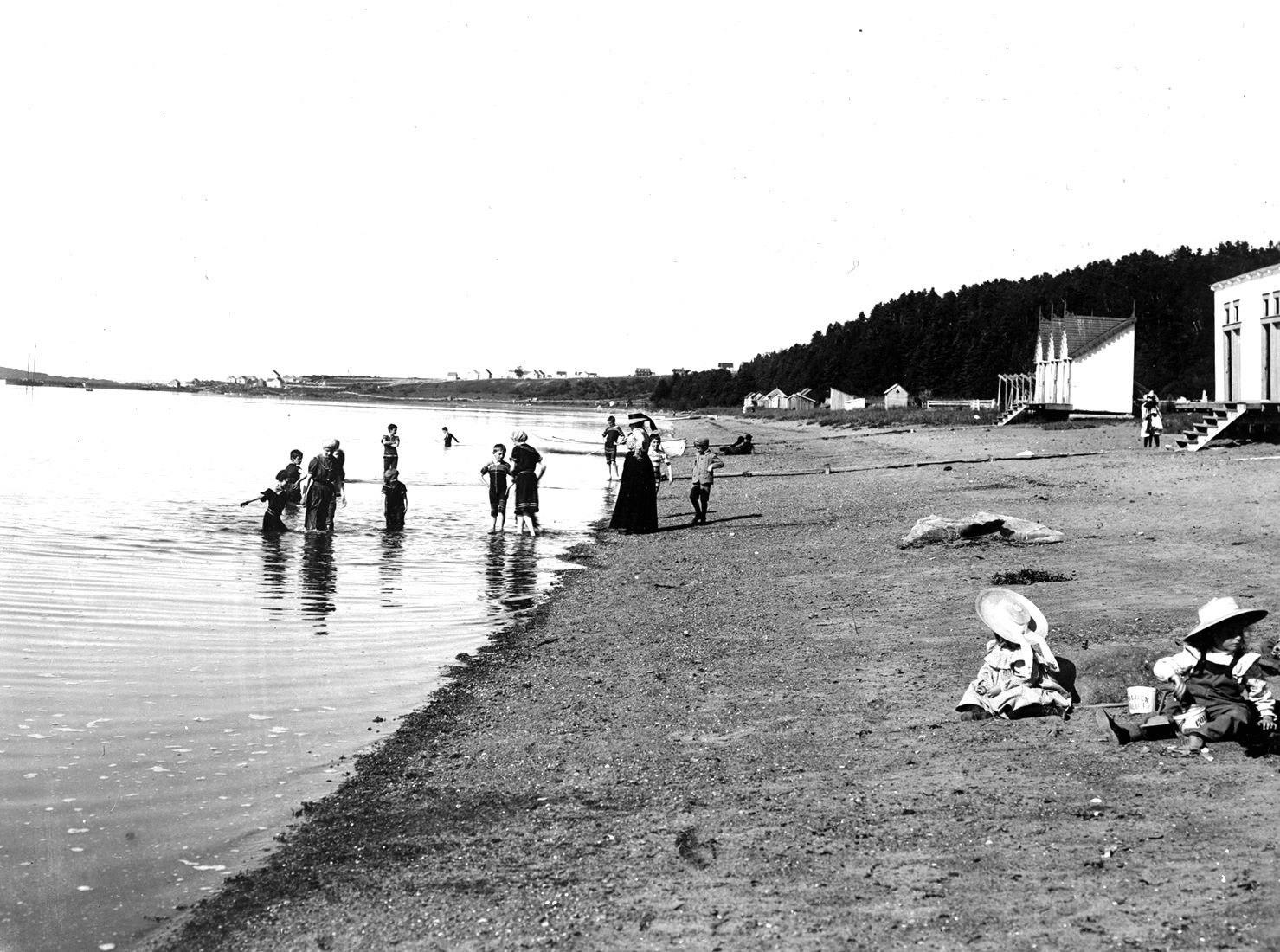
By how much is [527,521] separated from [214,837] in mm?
14929

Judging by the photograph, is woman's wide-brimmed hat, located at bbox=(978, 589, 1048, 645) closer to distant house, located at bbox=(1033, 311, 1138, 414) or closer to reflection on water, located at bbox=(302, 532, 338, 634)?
reflection on water, located at bbox=(302, 532, 338, 634)

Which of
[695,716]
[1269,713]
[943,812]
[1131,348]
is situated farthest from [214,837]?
[1131,348]

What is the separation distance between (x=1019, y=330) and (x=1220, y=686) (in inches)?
5521

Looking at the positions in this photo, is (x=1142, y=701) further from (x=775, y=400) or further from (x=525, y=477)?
(x=775, y=400)

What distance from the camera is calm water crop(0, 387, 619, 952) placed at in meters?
5.79

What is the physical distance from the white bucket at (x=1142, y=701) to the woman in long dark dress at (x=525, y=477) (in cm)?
1405

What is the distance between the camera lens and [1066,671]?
24.2 ft

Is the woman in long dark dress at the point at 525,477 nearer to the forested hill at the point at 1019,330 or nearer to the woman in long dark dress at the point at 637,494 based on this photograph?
the woman in long dark dress at the point at 637,494

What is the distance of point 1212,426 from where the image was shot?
29828 mm

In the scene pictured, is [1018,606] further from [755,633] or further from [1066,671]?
[755,633]

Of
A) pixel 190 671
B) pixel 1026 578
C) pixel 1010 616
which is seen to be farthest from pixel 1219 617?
pixel 190 671

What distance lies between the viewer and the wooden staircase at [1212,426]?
2852 centimetres

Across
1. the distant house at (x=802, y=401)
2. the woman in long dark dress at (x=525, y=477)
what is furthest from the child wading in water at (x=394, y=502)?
the distant house at (x=802, y=401)

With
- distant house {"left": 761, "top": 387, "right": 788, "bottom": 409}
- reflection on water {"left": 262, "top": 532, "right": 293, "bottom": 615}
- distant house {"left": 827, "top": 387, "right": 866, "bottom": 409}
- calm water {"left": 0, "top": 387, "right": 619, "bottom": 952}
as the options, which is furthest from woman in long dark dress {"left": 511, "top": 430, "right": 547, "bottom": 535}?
distant house {"left": 761, "top": 387, "right": 788, "bottom": 409}
